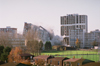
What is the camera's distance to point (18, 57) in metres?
29.9

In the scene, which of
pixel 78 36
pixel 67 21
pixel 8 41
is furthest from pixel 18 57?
pixel 67 21

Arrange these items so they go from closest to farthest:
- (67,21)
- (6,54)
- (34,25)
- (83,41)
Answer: (6,54) < (83,41) < (34,25) < (67,21)

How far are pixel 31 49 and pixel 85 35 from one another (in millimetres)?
31031

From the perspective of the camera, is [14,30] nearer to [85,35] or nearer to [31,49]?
[85,35]

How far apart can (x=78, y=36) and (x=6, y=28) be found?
25579 millimetres

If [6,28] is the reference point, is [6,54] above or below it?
below

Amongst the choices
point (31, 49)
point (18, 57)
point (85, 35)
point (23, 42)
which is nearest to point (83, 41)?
point (85, 35)

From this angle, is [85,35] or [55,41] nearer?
[85,35]

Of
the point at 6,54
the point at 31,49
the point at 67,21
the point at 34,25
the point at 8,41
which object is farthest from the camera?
the point at 67,21

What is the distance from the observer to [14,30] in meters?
72.1

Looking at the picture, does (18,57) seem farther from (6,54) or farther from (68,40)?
(68,40)

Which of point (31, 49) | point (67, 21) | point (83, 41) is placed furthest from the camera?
point (67, 21)

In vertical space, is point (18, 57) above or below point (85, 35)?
below

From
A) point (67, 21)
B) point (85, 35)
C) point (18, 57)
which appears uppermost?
point (67, 21)
